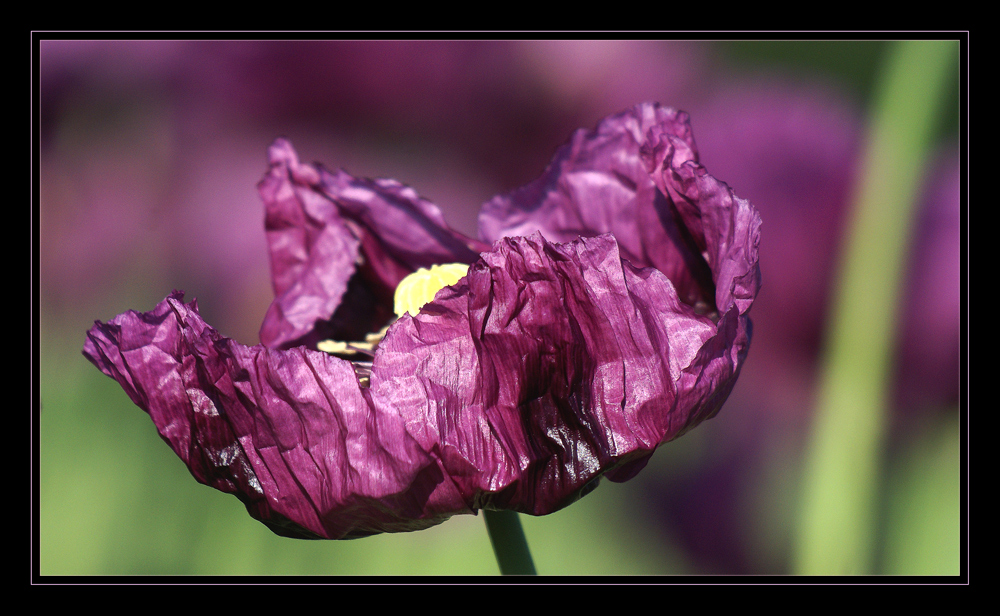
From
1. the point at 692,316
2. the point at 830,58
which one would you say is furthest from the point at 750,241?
the point at 830,58

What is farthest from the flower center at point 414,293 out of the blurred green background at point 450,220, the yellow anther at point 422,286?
the blurred green background at point 450,220

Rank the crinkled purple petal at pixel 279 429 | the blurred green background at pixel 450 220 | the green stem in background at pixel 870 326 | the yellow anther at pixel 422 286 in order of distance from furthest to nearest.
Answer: the blurred green background at pixel 450 220 < the green stem in background at pixel 870 326 < the yellow anther at pixel 422 286 < the crinkled purple petal at pixel 279 429

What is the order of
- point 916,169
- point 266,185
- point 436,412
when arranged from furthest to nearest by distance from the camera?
point 916,169, point 266,185, point 436,412

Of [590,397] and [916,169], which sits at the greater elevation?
[916,169]

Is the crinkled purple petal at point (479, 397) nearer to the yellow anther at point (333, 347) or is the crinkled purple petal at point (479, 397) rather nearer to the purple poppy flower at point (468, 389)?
the purple poppy flower at point (468, 389)

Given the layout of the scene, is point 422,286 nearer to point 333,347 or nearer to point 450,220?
point 333,347

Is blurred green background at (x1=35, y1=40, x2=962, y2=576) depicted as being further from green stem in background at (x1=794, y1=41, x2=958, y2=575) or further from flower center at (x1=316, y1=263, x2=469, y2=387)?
flower center at (x1=316, y1=263, x2=469, y2=387)

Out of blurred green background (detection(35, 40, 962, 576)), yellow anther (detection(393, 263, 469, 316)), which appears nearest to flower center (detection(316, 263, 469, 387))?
yellow anther (detection(393, 263, 469, 316))

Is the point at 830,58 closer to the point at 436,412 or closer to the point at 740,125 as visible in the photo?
the point at 740,125
